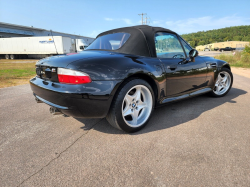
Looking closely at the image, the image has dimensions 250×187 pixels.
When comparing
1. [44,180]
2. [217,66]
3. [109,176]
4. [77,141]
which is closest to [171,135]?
[109,176]

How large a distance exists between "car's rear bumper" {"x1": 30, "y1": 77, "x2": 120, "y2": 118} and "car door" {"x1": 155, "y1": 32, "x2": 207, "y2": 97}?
105 cm

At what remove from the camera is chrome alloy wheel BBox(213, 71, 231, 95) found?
4.03 meters

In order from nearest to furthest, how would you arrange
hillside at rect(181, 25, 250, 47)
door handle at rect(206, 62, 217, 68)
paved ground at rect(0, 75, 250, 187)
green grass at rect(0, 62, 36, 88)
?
paved ground at rect(0, 75, 250, 187) < door handle at rect(206, 62, 217, 68) < green grass at rect(0, 62, 36, 88) < hillside at rect(181, 25, 250, 47)

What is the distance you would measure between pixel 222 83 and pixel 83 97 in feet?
11.8

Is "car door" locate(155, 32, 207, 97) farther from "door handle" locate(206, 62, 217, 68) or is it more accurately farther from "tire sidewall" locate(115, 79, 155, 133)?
"tire sidewall" locate(115, 79, 155, 133)

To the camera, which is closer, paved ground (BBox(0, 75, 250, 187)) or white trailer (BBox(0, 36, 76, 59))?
paved ground (BBox(0, 75, 250, 187))

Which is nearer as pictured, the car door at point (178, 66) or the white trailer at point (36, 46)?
the car door at point (178, 66)

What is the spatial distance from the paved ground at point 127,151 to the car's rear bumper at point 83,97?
0.42 metres

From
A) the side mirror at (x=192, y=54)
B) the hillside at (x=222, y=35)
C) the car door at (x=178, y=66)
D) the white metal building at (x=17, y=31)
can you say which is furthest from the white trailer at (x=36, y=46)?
the hillside at (x=222, y=35)

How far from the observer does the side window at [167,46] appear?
2760 millimetres

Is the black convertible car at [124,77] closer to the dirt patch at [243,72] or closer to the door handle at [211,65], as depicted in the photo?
the door handle at [211,65]

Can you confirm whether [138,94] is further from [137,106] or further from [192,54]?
[192,54]

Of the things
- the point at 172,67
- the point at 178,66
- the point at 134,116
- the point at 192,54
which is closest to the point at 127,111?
the point at 134,116

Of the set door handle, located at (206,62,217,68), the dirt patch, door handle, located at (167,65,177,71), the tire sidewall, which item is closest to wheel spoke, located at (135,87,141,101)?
the tire sidewall
